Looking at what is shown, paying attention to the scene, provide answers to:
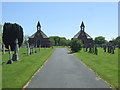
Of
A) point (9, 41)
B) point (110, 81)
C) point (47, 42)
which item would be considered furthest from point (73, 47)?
point (47, 42)

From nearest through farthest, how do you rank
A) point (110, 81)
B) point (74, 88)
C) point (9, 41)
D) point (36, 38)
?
point (74, 88), point (110, 81), point (9, 41), point (36, 38)

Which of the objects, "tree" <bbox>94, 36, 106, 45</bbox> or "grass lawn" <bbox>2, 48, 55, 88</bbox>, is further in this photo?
"tree" <bbox>94, 36, 106, 45</bbox>

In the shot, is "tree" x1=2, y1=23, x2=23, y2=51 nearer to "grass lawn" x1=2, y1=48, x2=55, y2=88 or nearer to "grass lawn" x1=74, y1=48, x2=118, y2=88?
"grass lawn" x1=74, y1=48, x2=118, y2=88

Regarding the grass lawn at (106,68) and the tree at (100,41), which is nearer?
→ the grass lawn at (106,68)

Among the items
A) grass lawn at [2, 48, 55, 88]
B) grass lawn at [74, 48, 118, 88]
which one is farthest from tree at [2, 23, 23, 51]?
grass lawn at [2, 48, 55, 88]

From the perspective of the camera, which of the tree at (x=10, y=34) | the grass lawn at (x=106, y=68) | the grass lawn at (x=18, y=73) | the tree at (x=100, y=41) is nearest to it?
the grass lawn at (x=18, y=73)

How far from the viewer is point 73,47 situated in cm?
5372

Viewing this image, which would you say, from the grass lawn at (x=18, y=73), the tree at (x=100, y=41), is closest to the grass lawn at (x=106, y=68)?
the grass lawn at (x=18, y=73)

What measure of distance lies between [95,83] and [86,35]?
334 feet

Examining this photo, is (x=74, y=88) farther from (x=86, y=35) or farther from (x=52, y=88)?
(x=86, y=35)

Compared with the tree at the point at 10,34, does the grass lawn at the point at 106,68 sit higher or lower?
lower

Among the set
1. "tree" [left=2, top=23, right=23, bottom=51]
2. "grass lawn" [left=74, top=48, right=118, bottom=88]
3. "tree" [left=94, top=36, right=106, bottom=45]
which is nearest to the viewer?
"grass lawn" [left=74, top=48, right=118, bottom=88]

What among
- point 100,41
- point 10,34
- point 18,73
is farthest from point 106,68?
point 100,41

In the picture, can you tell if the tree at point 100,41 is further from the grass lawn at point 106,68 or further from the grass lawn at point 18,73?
the grass lawn at point 18,73
